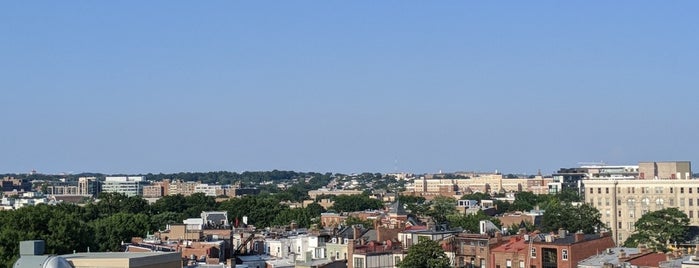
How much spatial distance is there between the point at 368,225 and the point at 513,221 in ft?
121

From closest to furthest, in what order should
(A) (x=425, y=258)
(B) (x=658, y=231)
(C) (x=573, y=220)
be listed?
(A) (x=425, y=258) < (B) (x=658, y=231) < (C) (x=573, y=220)

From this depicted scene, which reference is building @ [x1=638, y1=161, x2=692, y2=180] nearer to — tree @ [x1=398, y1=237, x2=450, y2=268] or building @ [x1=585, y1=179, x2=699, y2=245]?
building @ [x1=585, y1=179, x2=699, y2=245]

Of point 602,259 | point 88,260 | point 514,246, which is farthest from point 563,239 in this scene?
point 88,260

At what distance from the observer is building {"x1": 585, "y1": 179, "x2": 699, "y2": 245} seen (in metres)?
151


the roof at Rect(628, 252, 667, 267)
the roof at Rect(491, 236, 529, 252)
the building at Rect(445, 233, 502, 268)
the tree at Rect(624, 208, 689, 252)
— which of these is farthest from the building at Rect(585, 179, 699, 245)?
the roof at Rect(628, 252, 667, 267)

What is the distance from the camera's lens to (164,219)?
168750 millimetres

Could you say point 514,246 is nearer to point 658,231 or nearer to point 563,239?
point 563,239

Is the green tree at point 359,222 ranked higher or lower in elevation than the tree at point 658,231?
lower

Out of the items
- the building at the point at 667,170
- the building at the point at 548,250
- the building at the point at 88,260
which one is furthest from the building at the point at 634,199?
the building at the point at 88,260

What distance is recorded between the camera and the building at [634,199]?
15088cm

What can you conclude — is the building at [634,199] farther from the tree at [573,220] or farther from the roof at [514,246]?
the roof at [514,246]

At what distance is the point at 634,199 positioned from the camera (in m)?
155

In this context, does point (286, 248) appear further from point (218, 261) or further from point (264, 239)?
point (218, 261)

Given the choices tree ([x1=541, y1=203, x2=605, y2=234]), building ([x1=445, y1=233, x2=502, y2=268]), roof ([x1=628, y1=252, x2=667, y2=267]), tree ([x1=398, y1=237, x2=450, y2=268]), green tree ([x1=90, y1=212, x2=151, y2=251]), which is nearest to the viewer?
roof ([x1=628, y1=252, x2=667, y2=267])
